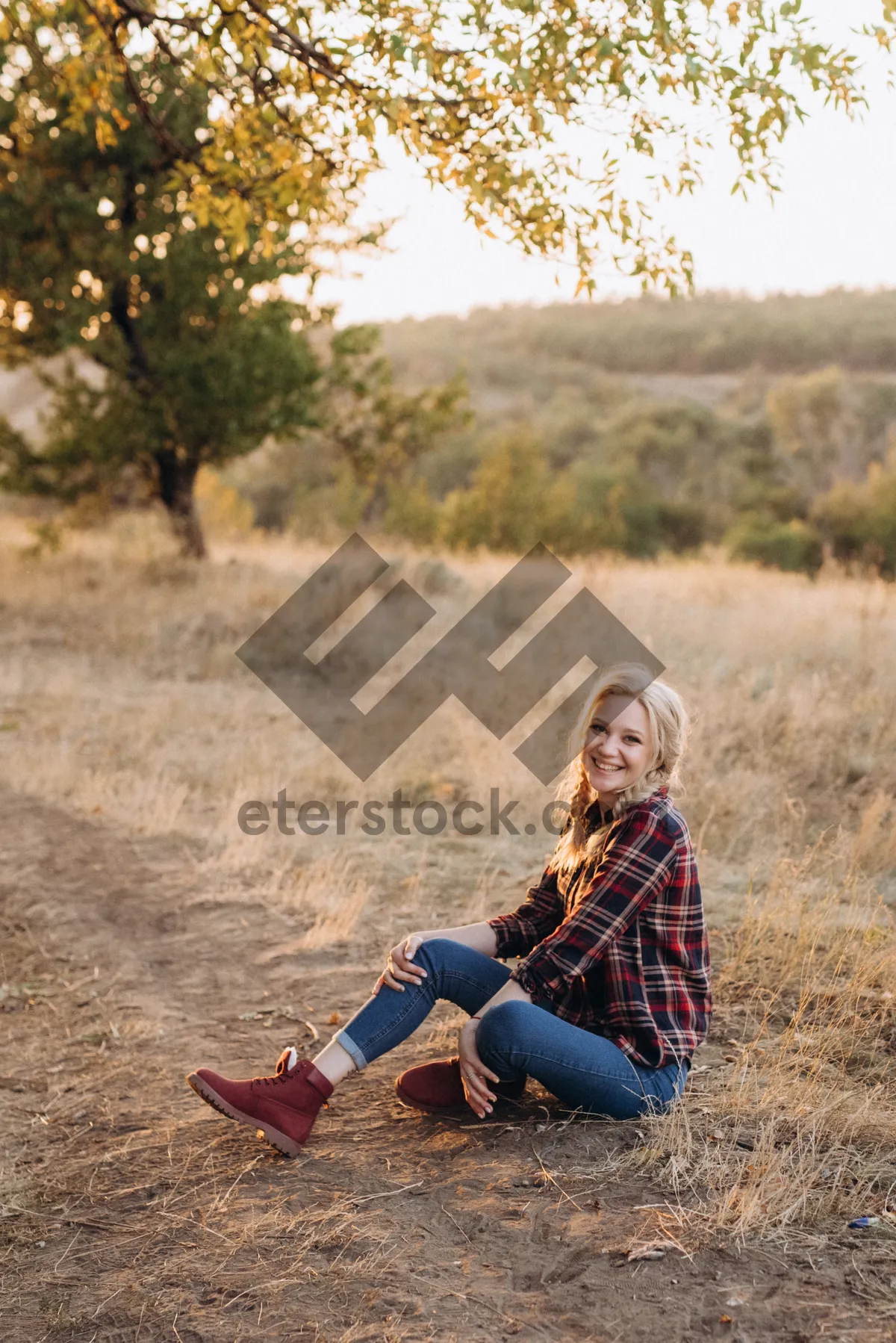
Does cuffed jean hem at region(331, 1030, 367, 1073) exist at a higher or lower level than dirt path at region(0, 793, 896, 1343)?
higher

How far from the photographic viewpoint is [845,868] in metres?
5.23

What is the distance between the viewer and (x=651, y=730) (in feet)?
9.73

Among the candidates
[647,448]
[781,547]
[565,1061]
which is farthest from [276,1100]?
[647,448]

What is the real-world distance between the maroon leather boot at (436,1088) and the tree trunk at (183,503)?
10763 mm

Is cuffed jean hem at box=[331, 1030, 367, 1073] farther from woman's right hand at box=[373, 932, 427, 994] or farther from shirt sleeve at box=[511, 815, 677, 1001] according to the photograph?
shirt sleeve at box=[511, 815, 677, 1001]

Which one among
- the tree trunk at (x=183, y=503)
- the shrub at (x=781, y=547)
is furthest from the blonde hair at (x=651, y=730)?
the shrub at (x=781, y=547)

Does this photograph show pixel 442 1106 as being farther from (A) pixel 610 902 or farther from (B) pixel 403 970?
(A) pixel 610 902

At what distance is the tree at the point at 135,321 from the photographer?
11.2 meters

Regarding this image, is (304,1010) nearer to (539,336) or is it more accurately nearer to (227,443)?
(227,443)

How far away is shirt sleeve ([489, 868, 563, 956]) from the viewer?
327 cm

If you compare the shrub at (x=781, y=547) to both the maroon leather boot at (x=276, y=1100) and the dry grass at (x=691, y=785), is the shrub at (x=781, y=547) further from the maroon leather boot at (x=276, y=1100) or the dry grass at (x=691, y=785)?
the maroon leather boot at (x=276, y=1100)

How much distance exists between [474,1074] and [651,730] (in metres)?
1.05

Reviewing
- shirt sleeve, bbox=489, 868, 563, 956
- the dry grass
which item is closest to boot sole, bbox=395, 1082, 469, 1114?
shirt sleeve, bbox=489, 868, 563, 956

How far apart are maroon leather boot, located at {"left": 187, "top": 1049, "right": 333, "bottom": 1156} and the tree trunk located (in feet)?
35.4
